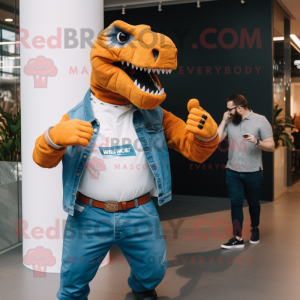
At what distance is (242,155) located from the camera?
398cm

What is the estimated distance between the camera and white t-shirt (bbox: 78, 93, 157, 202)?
2229mm

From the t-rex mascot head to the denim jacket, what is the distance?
17 centimetres

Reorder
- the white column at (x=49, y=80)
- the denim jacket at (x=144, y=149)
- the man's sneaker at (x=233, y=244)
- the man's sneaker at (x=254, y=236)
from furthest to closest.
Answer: the man's sneaker at (x=254, y=236) → the man's sneaker at (x=233, y=244) → the white column at (x=49, y=80) → the denim jacket at (x=144, y=149)

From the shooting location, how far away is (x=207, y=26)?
265 inches

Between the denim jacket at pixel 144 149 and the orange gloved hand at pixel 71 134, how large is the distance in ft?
0.73

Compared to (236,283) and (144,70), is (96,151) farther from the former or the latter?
(236,283)

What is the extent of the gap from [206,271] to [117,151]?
1739 millimetres

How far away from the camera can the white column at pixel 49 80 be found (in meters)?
3.32

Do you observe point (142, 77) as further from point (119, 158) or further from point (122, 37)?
point (119, 158)

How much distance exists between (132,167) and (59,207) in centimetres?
141

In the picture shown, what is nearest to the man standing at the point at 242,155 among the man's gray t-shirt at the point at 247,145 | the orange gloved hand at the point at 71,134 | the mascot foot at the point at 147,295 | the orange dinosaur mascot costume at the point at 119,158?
the man's gray t-shirt at the point at 247,145

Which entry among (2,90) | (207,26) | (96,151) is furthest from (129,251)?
(207,26)

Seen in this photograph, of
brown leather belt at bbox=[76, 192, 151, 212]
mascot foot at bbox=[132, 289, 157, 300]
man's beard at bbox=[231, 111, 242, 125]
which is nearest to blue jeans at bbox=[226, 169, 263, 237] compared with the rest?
man's beard at bbox=[231, 111, 242, 125]

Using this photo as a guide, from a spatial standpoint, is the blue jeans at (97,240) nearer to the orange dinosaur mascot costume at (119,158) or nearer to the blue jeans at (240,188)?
the orange dinosaur mascot costume at (119,158)
